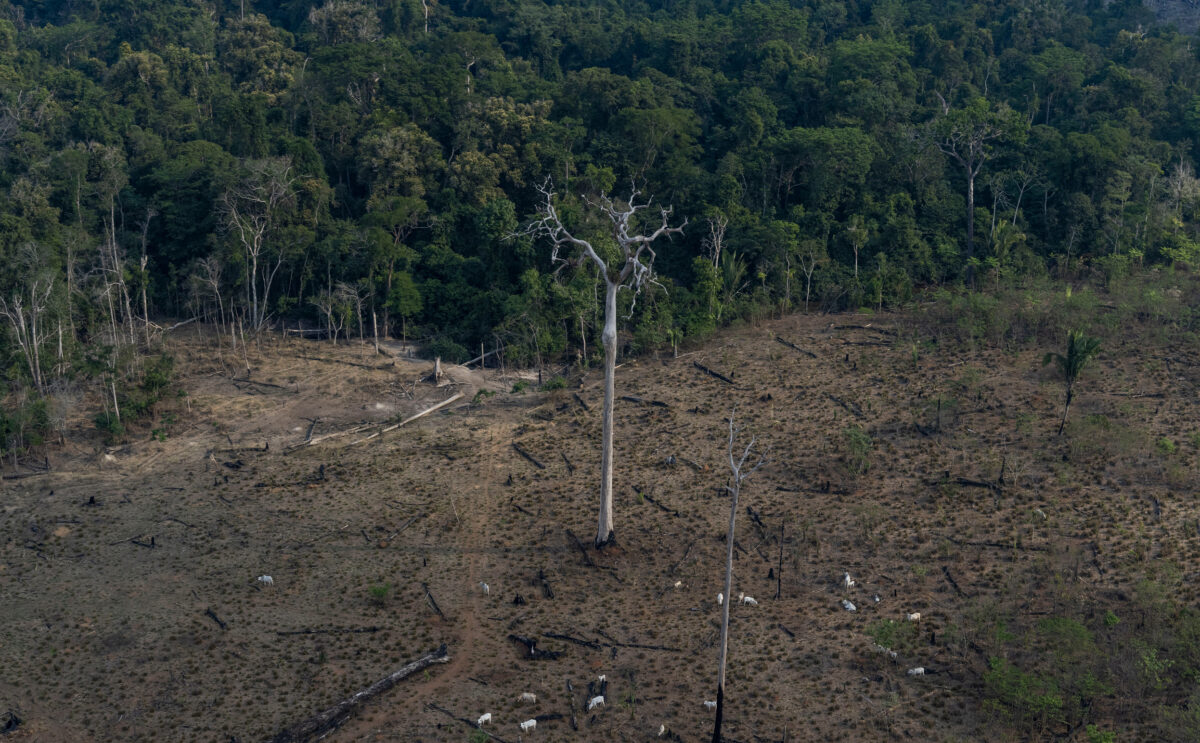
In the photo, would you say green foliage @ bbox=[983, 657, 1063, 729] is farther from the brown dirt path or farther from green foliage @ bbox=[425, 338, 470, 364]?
green foliage @ bbox=[425, 338, 470, 364]

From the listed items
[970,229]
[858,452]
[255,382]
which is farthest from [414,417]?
[970,229]

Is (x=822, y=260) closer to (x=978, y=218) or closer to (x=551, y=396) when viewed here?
(x=978, y=218)

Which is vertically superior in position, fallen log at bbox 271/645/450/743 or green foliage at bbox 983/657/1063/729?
green foliage at bbox 983/657/1063/729

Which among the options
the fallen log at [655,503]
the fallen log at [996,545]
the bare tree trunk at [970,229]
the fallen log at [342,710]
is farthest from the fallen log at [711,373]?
the fallen log at [342,710]

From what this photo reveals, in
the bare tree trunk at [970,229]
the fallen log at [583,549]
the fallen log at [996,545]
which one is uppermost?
the bare tree trunk at [970,229]

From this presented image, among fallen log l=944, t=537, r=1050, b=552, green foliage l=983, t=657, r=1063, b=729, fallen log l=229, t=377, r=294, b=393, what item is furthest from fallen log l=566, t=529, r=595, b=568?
fallen log l=229, t=377, r=294, b=393

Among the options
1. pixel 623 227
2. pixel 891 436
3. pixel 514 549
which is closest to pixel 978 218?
pixel 891 436

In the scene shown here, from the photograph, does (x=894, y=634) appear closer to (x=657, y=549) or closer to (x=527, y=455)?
(x=657, y=549)

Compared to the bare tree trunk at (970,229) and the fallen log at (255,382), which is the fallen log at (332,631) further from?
the bare tree trunk at (970,229)
